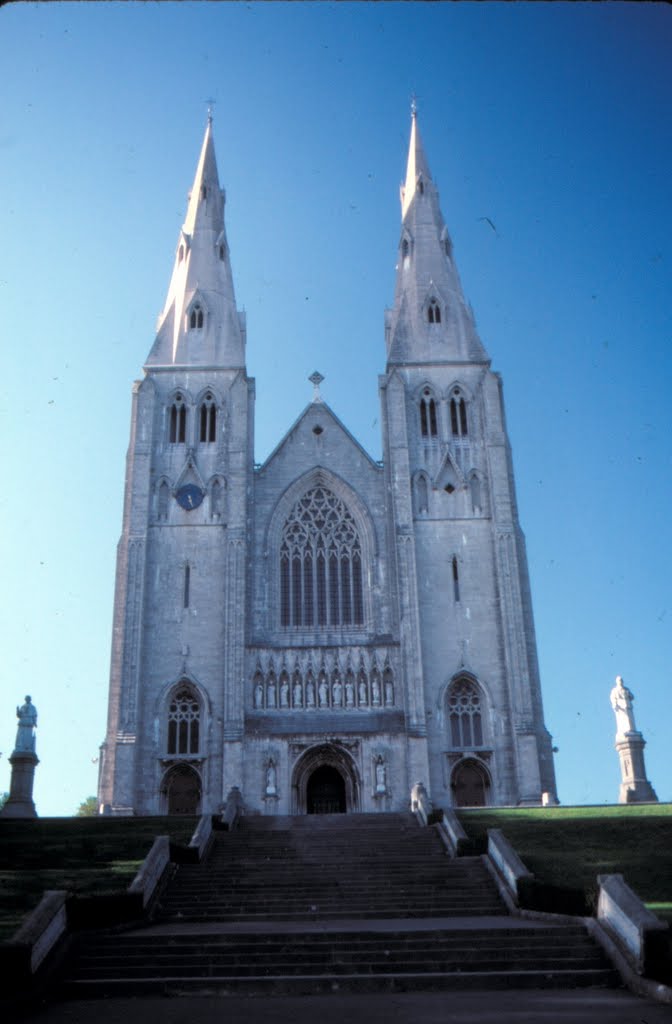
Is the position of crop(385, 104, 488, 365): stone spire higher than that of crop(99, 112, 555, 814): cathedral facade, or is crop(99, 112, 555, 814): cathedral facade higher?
crop(385, 104, 488, 365): stone spire

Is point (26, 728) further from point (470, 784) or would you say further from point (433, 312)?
point (433, 312)

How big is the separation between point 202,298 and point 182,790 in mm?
21745

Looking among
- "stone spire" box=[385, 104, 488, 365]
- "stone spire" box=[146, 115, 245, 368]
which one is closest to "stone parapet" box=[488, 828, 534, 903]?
"stone spire" box=[385, 104, 488, 365]

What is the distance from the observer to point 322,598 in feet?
128

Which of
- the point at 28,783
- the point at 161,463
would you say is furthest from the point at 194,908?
the point at 161,463

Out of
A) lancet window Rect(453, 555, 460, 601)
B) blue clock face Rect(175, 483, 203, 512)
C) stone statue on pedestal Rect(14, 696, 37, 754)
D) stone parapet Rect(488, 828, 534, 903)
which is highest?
blue clock face Rect(175, 483, 203, 512)

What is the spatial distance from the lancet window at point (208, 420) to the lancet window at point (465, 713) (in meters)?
14.4

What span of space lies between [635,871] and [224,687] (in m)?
20.5

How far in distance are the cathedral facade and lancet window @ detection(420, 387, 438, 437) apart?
0.10 meters

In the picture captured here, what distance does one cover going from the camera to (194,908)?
54.4 ft

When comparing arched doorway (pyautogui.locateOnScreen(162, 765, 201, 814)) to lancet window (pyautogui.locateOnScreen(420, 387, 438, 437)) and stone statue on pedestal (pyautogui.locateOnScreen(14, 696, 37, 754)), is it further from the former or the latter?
lancet window (pyautogui.locateOnScreen(420, 387, 438, 437))

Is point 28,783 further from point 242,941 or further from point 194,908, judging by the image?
point 242,941

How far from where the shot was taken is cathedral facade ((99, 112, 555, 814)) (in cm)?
3556

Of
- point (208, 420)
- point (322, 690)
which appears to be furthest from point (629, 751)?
point (208, 420)
